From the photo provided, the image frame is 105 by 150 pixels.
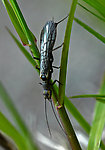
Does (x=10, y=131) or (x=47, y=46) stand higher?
(x=47, y=46)

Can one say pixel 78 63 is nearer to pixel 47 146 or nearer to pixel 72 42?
pixel 72 42

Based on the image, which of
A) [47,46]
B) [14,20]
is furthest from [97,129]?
[14,20]

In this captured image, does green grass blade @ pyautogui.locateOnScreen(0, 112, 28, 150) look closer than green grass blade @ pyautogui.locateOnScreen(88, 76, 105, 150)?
No

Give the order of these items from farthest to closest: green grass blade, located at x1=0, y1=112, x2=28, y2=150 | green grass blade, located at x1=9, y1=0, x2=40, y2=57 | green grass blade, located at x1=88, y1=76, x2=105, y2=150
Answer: green grass blade, located at x1=0, y1=112, x2=28, y2=150 < green grass blade, located at x1=88, y1=76, x2=105, y2=150 < green grass blade, located at x1=9, y1=0, x2=40, y2=57

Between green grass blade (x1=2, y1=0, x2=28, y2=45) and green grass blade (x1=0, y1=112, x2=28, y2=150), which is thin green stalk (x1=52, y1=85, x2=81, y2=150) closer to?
green grass blade (x1=2, y1=0, x2=28, y2=45)

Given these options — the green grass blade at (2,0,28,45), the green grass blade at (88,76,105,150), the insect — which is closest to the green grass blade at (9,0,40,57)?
the green grass blade at (2,0,28,45)

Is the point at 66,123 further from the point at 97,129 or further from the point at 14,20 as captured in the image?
the point at 14,20

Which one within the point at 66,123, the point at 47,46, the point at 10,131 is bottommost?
the point at 10,131

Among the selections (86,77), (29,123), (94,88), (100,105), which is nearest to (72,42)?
(86,77)

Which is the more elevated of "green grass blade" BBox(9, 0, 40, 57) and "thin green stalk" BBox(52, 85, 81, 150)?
"green grass blade" BBox(9, 0, 40, 57)
